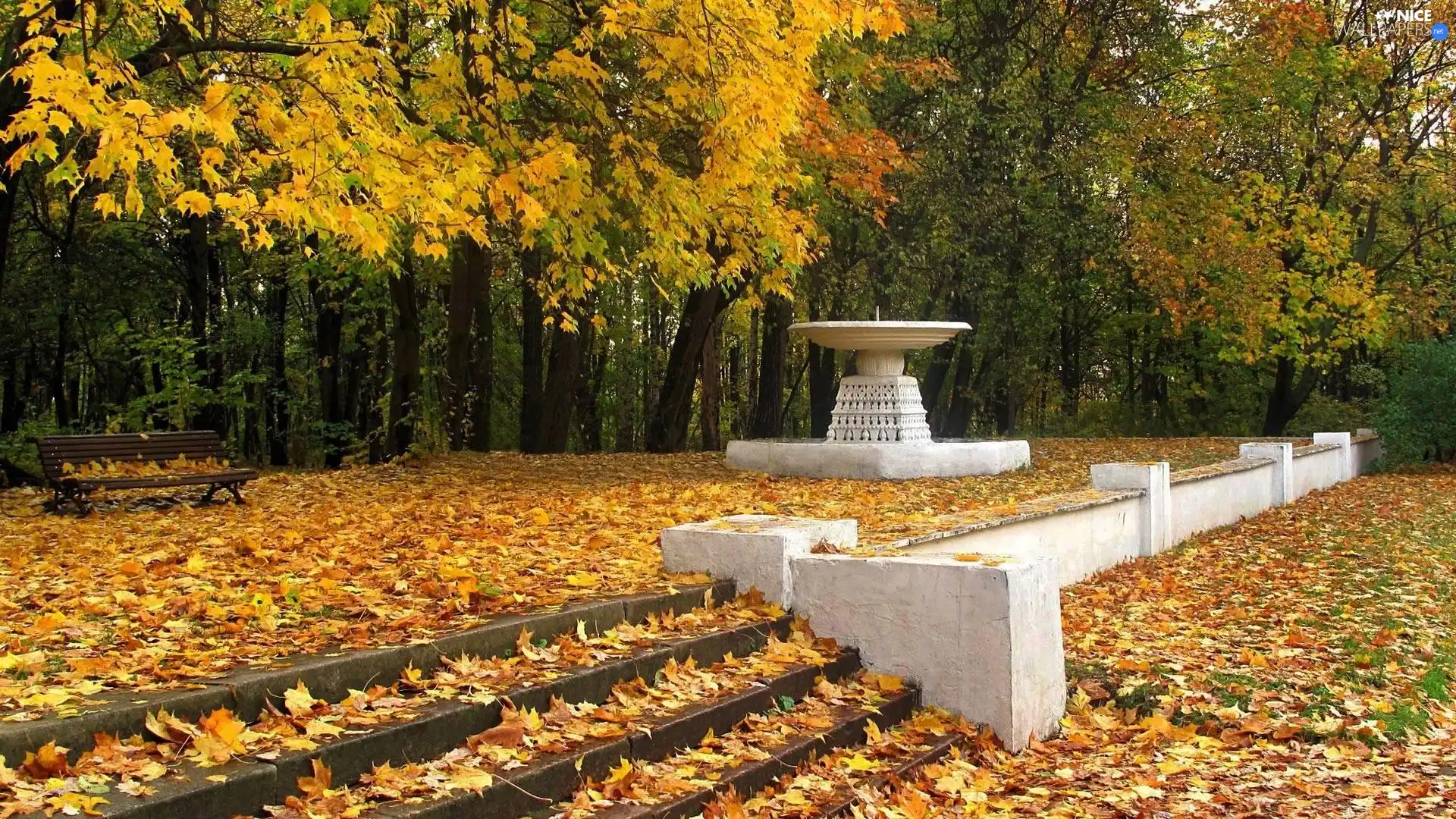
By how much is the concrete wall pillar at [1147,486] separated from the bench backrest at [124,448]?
8400 mm

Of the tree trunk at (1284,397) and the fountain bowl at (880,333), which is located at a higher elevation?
the fountain bowl at (880,333)

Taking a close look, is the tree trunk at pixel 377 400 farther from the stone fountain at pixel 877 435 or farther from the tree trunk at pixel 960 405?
the tree trunk at pixel 960 405

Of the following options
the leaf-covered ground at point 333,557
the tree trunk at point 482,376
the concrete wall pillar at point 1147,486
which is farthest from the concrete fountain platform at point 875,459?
the tree trunk at point 482,376

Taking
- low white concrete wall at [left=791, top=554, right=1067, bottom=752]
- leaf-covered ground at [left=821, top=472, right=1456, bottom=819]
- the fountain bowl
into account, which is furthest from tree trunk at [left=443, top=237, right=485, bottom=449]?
low white concrete wall at [left=791, top=554, right=1067, bottom=752]

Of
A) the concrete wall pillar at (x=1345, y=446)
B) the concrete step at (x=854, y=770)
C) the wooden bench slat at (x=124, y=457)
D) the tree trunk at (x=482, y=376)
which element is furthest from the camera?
the concrete wall pillar at (x=1345, y=446)

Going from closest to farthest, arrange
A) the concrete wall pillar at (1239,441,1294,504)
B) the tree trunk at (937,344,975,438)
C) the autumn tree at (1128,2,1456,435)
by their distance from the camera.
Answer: the concrete wall pillar at (1239,441,1294,504) → the autumn tree at (1128,2,1456,435) → the tree trunk at (937,344,975,438)

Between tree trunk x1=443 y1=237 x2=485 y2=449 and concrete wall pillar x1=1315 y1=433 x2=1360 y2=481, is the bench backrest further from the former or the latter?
concrete wall pillar x1=1315 y1=433 x2=1360 y2=481

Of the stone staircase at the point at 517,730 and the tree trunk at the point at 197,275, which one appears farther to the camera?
the tree trunk at the point at 197,275

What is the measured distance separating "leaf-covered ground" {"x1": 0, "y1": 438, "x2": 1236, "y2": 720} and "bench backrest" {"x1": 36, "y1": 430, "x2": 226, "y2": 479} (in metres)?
0.45

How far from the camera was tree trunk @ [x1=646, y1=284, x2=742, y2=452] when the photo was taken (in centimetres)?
1914

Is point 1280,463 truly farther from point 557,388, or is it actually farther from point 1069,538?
point 557,388

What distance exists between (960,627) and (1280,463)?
11722 millimetres

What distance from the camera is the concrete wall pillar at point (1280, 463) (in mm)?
15203

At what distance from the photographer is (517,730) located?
3992mm
